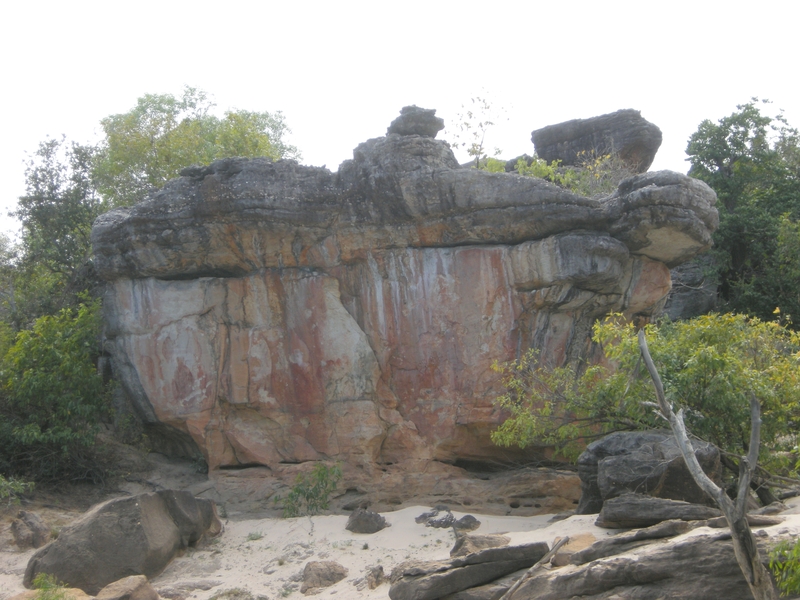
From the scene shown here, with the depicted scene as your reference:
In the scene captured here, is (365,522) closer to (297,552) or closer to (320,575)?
(297,552)

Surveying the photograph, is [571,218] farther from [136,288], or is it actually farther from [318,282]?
[136,288]

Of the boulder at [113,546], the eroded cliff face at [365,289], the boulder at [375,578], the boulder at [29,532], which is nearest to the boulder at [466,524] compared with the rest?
the boulder at [375,578]

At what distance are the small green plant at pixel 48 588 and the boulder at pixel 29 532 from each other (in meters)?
1.37

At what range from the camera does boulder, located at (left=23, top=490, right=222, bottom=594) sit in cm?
991

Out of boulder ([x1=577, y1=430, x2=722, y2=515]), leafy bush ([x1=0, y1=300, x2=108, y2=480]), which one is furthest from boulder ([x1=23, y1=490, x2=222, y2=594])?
boulder ([x1=577, y1=430, x2=722, y2=515])

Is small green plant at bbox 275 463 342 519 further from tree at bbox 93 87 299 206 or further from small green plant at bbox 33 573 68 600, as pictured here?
tree at bbox 93 87 299 206

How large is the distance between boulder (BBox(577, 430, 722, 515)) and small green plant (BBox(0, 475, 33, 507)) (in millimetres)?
8085

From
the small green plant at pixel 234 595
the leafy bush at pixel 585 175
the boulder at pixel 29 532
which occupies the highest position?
the leafy bush at pixel 585 175

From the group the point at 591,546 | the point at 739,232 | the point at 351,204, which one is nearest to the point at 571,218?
the point at 351,204

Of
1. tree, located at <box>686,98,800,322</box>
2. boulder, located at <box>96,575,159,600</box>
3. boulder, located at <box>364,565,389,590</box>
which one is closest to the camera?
boulder, located at <box>96,575,159,600</box>

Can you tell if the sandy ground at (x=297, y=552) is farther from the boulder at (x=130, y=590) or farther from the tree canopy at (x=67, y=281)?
the tree canopy at (x=67, y=281)

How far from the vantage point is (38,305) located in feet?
55.2

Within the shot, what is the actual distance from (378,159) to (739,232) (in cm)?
1069

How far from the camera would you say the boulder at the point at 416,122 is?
46.2ft
